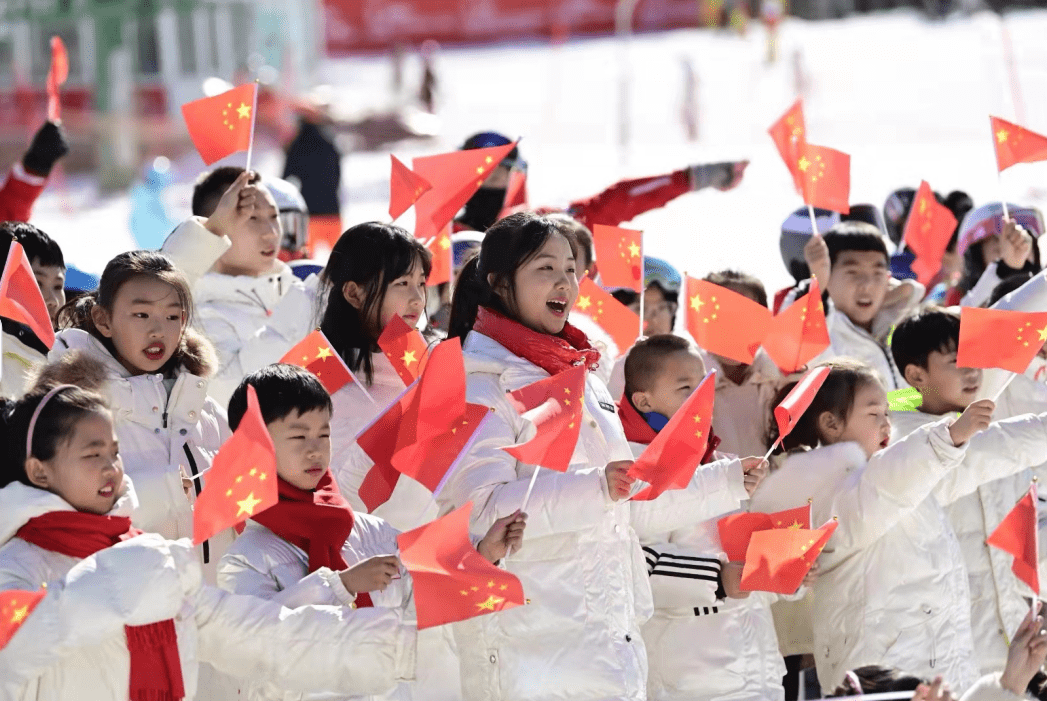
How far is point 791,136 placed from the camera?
6.34 m

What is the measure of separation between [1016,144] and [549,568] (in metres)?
3.21

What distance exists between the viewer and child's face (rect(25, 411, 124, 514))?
11.3ft

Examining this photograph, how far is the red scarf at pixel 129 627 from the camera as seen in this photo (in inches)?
134

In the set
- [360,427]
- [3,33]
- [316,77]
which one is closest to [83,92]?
[3,33]

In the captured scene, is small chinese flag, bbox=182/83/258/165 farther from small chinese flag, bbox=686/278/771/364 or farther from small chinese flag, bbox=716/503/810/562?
small chinese flag, bbox=716/503/810/562

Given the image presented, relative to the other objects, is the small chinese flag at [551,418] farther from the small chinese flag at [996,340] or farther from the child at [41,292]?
the child at [41,292]

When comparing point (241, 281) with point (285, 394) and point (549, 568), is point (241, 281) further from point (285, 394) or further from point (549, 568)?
point (549, 568)

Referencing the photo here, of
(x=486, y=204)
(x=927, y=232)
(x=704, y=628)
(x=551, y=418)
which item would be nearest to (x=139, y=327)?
(x=551, y=418)

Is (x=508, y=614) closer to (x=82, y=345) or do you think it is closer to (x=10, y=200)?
(x=82, y=345)

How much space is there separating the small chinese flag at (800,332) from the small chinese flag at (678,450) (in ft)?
4.43

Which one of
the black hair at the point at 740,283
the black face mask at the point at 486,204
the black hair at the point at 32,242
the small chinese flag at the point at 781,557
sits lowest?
the small chinese flag at the point at 781,557

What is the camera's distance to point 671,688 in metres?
4.38

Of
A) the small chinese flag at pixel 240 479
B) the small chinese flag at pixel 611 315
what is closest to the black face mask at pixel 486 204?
the small chinese flag at pixel 611 315

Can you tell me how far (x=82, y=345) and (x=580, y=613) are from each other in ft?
4.62
